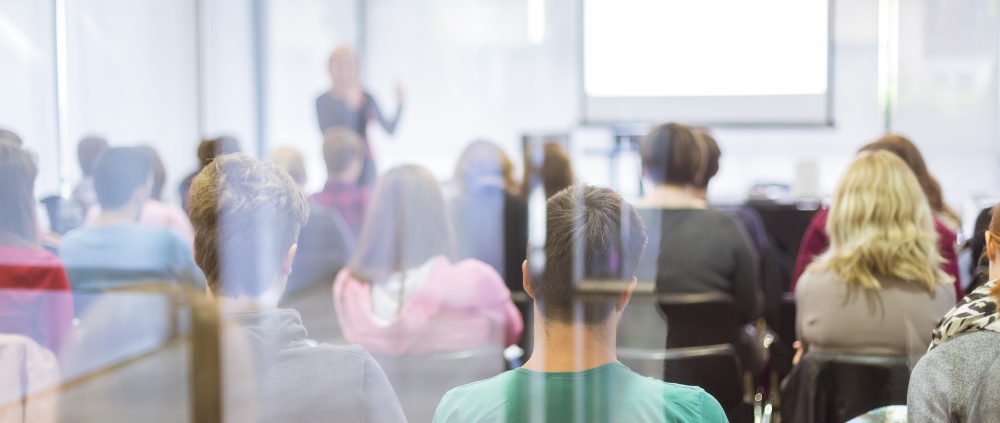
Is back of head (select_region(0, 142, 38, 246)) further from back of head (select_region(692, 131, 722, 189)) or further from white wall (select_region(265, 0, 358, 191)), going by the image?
white wall (select_region(265, 0, 358, 191))

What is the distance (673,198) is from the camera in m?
2.06

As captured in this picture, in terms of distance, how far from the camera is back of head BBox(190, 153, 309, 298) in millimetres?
1223

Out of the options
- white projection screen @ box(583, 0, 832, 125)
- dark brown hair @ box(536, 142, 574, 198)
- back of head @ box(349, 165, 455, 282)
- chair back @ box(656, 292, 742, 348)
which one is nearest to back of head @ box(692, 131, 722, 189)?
chair back @ box(656, 292, 742, 348)

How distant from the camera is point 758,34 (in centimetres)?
412

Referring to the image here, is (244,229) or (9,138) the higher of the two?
(9,138)

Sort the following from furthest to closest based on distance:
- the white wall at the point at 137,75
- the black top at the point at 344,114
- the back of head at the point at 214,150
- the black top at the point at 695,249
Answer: the black top at the point at 344,114 < the white wall at the point at 137,75 < the black top at the point at 695,249 < the back of head at the point at 214,150

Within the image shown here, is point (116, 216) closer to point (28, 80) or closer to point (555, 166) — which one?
point (28, 80)

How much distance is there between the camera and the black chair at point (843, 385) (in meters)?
1.70

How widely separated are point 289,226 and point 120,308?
2.67 ft

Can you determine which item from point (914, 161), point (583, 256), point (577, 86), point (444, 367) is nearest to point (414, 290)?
point (444, 367)

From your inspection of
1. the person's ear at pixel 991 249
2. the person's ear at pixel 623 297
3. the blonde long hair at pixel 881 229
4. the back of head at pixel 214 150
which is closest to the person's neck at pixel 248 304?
the back of head at pixel 214 150

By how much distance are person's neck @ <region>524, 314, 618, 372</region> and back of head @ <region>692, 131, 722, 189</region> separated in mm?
1114

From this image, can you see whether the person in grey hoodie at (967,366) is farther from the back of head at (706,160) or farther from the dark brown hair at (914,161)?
the dark brown hair at (914,161)

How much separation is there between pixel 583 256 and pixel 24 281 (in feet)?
4.17
